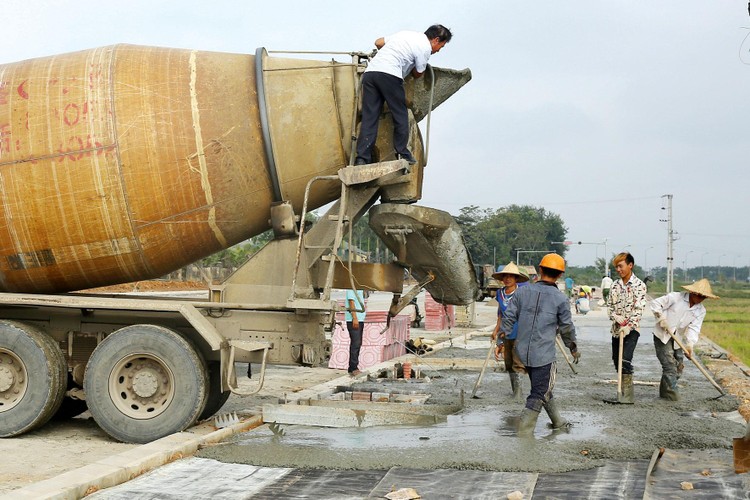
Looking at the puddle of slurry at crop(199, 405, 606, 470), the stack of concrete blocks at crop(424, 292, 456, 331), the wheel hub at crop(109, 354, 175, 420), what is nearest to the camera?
the puddle of slurry at crop(199, 405, 606, 470)

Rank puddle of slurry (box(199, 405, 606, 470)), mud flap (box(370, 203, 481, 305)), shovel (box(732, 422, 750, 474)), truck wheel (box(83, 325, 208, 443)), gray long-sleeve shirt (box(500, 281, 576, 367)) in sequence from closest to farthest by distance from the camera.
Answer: shovel (box(732, 422, 750, 474)) → puddle of slurry (box(199, 405, 606, 470)) → gray long-sleeve shirt (box(500, 281, 576, 367)) → truck wheel (box(83, 325, 208, 443)) → mud flap (box(370, 203, 481, 305))

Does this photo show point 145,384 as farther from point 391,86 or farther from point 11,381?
point 391,86

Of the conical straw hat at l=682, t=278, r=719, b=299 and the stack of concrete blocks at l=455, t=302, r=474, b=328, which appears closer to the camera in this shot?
the conical straw hat at l=682, t=278, r=719, b=299

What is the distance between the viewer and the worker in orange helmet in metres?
7.74

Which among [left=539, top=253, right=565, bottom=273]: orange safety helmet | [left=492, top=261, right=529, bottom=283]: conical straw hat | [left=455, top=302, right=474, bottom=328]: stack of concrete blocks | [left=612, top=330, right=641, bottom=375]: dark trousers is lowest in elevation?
[left=455, top=302, right=474, bottom=328]: stack of concrete blocks

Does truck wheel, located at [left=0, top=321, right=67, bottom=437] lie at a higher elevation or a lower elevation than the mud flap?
lower

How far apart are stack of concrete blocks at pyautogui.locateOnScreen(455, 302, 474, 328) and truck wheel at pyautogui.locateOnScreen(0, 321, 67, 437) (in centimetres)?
2208

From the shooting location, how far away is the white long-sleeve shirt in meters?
10.4

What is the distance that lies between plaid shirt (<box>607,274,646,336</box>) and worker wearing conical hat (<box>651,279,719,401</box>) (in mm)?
366

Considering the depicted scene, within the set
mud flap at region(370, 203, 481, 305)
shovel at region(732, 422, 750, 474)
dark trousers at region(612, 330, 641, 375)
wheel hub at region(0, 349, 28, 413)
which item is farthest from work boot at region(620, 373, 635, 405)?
wheel hub at region(0, 349, 28, 413)

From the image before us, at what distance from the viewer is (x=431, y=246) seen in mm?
8867

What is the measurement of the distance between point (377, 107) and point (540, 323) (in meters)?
2.58

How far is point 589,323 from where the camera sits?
3294cm

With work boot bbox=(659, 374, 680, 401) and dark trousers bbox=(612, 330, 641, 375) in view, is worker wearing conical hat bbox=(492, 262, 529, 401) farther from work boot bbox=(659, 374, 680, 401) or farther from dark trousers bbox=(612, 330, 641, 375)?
work boot bbox=(659, 374, 680, 401)
